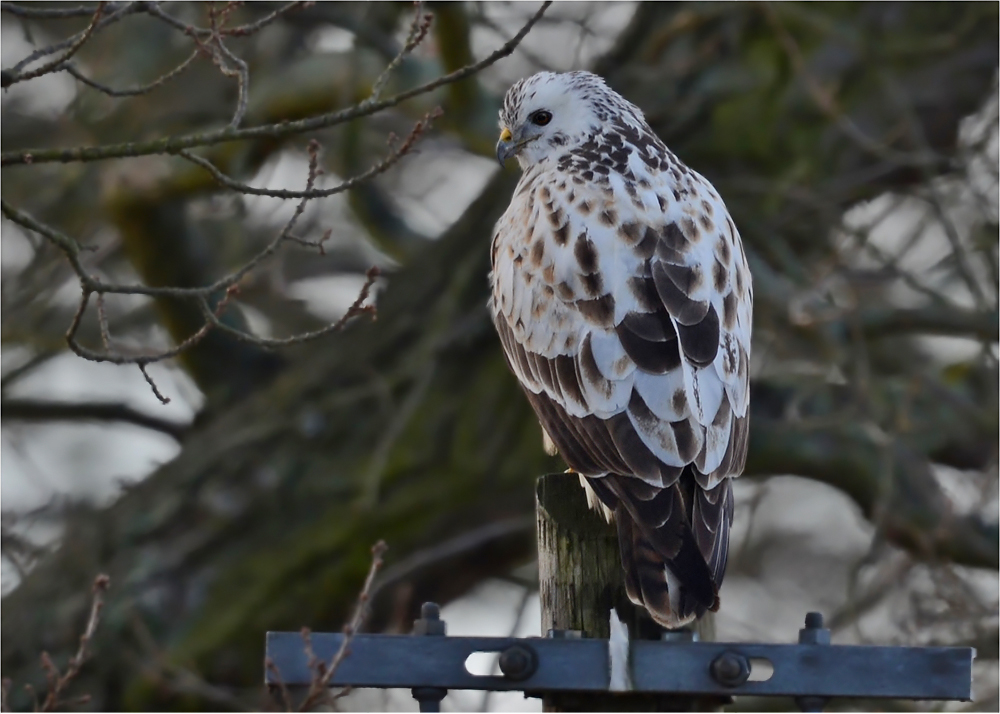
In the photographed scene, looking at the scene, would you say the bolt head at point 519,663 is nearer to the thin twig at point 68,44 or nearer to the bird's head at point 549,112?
the thin twig at point 68,44

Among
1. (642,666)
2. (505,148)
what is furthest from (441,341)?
(642,666)

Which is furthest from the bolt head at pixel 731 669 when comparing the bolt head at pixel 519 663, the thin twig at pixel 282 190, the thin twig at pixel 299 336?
the thin twig at pixel 282 190

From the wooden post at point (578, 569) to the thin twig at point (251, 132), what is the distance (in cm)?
99

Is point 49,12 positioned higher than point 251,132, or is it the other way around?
point 49,12

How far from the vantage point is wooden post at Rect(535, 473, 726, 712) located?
3080mm

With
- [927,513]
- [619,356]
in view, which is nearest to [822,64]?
[927,513]

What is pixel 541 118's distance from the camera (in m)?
4.80

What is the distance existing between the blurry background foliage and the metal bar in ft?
13.0

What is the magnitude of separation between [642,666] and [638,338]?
1.17 m

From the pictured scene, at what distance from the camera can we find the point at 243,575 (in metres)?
7.48

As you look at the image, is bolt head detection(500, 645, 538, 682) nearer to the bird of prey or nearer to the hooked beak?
the bird of prey

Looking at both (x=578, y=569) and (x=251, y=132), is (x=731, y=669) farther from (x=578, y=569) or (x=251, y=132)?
(x=251, y=132)

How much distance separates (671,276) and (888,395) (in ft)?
12.5

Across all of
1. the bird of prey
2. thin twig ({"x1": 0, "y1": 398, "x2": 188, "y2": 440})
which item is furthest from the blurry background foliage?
the bird of prey
